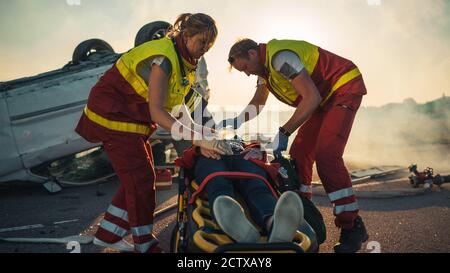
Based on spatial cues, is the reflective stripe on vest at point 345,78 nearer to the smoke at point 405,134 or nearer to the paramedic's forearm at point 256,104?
the paramedic's forearm at point 256,104

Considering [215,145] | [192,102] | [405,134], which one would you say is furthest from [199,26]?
[405,134]

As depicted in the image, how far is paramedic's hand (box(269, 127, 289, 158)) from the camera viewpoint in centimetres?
351

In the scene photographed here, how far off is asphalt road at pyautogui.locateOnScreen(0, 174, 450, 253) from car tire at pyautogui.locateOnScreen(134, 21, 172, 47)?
8.96 ft

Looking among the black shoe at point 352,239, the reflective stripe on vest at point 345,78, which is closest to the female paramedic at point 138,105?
the reflective stripe on vest at point 345,78

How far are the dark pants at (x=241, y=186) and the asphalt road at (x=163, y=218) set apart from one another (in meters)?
1.06

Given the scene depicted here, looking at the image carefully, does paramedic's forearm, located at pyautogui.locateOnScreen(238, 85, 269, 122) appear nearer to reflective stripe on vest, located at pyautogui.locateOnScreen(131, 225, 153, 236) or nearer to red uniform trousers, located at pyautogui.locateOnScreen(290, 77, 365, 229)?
red uniform trousers, located at pyautogui.locateOnScreen(290, 77, 365, 229)

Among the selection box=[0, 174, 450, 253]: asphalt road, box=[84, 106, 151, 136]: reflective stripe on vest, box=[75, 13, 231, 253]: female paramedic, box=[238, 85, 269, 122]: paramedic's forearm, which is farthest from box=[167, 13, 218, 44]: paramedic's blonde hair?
box=[0, 174, 450, 253]: asphalt road

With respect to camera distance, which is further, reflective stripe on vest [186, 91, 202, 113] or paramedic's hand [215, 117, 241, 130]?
reflective stripe on vest [186, 91, 202, 113]

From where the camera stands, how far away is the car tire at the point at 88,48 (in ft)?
27.0

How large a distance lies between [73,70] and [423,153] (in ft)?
36.0

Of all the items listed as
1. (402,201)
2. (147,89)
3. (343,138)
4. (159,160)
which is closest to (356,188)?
(402,201)

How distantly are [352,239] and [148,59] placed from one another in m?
2.28

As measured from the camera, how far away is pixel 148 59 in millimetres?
3080

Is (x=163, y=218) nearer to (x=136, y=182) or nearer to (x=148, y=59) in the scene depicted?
(x=136, y=182)
